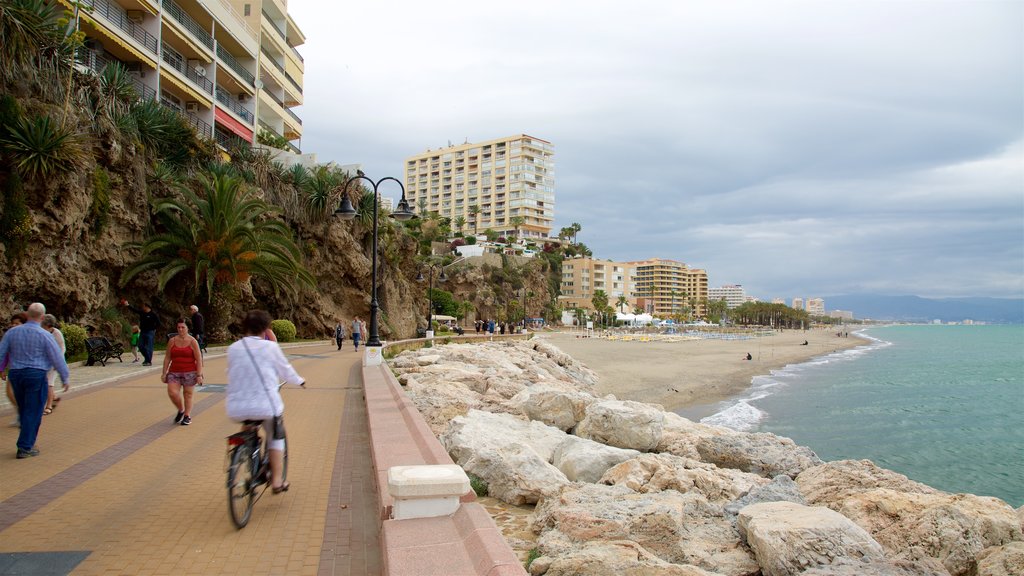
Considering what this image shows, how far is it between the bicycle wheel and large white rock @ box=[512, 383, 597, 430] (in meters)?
6.96

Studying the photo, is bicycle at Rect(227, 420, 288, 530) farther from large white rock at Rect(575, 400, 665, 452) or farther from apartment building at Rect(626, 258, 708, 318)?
apartment building at Rect(626, 258, 708, 318)

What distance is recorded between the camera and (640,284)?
575 feet

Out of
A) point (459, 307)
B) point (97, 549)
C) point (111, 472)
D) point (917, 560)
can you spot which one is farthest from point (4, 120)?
point (459, 307)

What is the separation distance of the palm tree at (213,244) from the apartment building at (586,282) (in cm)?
10317

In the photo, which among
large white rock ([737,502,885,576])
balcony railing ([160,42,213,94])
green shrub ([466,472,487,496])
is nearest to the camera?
large white rock ([737,502,885,576])

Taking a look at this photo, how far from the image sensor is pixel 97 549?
Result: 441 centimetres

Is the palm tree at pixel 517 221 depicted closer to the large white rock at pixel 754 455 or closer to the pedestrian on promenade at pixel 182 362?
the large white rock at pixel 754 455

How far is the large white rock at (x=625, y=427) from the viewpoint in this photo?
33.7ft

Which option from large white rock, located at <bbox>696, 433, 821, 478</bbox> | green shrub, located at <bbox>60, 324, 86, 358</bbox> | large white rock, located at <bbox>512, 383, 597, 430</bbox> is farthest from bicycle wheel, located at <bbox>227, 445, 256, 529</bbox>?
green shrub, located at <bbox>60, 324, 86, 358</bbox>

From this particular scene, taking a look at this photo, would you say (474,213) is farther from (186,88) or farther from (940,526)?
(940,526)

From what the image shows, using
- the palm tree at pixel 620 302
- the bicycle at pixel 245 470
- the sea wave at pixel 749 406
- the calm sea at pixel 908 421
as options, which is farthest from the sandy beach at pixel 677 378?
the palm tree at pixel 620 302

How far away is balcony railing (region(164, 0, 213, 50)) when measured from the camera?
30312 millimetres

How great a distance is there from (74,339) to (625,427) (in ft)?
50.9

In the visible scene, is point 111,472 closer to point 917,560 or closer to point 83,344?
point 917,560
